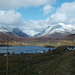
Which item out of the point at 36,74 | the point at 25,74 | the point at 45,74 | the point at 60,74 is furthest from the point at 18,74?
the point at 60,74

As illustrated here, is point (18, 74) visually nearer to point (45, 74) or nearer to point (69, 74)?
point (45, 74)

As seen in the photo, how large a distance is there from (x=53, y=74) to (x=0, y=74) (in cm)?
1215

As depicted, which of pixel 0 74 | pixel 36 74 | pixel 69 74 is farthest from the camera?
pixel 0 74

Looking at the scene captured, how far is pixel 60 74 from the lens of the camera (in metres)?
23.1

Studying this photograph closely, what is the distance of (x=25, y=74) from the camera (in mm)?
26297

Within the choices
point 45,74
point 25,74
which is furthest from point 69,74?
point 25,74

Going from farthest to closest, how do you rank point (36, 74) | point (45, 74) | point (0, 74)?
1. point (0, 74)
2. point (36, 74)
3. point (45, 74)

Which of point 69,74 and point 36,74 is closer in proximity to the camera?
point 69,74

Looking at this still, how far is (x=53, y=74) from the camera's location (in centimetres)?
2338

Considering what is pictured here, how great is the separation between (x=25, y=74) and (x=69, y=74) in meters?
8.43

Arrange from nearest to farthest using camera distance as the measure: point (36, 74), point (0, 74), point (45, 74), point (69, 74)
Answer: point (69, 74) → point (45, 74) → point (36, 74) → point (0, 74)

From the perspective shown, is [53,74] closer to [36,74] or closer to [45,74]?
[45,74]

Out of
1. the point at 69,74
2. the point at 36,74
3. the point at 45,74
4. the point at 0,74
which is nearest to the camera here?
the point at 69,74

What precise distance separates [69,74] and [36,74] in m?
6.38
